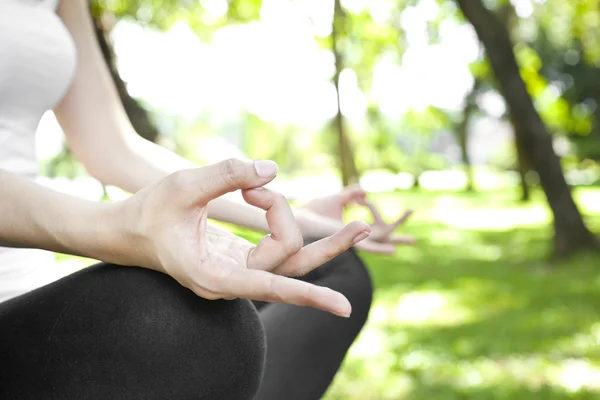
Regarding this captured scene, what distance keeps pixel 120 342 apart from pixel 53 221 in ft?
0.63

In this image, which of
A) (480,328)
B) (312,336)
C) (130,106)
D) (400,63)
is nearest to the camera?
(312,336)

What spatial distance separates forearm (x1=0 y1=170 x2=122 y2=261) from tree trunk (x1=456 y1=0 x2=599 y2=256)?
7705 mm

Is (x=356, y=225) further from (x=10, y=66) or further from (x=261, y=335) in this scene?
(x=10, y=66)

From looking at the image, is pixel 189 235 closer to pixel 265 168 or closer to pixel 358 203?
pixel 265 168

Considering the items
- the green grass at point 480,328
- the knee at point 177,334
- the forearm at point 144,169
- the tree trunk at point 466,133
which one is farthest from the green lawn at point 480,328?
the tree trunk at point 466,133

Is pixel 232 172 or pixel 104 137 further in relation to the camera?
pixel 104 137

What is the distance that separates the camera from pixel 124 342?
891 millimetres

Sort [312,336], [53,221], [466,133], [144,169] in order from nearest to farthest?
[53,221] < [312,336] < [144,169] < [466,133]

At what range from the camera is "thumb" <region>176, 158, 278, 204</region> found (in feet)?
2.76

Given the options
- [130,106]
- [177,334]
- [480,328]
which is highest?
[177,334]

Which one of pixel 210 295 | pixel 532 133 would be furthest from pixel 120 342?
pixel 532 133

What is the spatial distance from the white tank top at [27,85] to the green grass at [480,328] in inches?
90.0

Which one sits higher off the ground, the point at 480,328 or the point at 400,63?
the point at 480,328

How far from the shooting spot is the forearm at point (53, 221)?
0.93 metres
